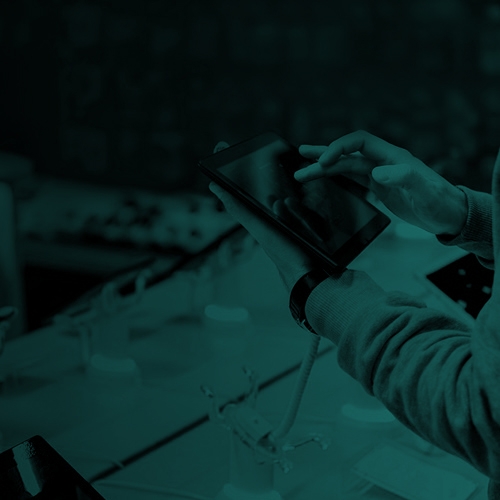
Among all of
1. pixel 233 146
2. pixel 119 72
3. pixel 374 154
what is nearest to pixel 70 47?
pixel 119 72

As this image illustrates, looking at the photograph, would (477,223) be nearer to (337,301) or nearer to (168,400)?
(337,301)

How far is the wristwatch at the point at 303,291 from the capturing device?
1.96ft

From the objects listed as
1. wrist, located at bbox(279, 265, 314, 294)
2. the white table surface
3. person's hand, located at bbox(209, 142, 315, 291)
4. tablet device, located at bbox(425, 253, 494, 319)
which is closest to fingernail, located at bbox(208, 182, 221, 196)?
person's hand, located at bbox(209, 142, 315, 291)

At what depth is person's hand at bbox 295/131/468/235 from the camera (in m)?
0.70

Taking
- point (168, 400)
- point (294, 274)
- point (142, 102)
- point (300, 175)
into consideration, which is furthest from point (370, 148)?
point (168, 400)

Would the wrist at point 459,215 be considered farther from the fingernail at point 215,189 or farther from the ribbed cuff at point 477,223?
the fingernail at point 215,189

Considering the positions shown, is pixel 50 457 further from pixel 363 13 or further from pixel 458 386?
pixel 363 13

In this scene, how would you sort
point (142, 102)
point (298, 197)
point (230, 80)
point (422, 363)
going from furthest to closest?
point (230, 80) → point (142, 102) → point (298, 197) → point (422, 363)

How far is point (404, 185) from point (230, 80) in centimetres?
51

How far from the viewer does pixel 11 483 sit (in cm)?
61

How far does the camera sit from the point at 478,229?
2.36 ft

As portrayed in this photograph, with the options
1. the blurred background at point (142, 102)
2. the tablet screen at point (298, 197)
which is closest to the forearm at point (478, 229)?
the tablet screen at point (298, 197)

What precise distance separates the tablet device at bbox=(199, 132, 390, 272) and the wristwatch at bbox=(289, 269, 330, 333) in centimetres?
1

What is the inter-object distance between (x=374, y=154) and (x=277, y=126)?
0.52 metres
